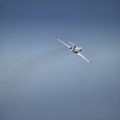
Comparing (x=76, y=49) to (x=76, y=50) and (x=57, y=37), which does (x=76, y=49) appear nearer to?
(x=76, y=50)

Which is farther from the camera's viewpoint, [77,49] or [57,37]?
[57,37]

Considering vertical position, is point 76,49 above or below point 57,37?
below

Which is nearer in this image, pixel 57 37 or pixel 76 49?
pixel 76 49

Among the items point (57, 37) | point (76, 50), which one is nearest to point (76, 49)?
point (76, 50)

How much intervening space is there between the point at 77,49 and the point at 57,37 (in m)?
3.07

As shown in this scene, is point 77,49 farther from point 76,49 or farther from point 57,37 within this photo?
point 57,37

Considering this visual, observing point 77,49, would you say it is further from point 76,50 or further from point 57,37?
point 57,37

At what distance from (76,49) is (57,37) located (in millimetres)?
3063

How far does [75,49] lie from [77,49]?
24cm

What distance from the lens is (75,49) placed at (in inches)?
394

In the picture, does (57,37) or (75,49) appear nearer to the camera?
(75,49)

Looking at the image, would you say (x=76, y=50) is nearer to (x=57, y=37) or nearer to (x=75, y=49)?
(x=75, y=49)

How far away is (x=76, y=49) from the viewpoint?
1007cm

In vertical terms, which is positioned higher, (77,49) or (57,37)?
(57,37)
